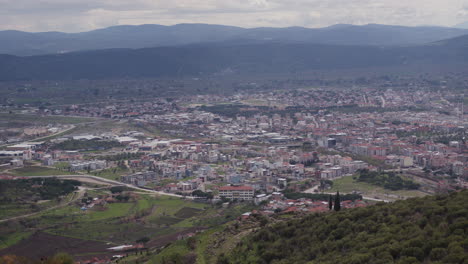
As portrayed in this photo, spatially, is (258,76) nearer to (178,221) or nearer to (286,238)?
(178,221)

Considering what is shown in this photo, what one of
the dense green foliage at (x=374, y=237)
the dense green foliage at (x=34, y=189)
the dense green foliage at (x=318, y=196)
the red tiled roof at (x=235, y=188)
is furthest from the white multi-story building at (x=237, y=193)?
the dense green foliage at (x=374, y=237)

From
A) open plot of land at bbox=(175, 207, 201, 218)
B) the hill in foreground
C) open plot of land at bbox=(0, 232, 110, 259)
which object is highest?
the hill in foreground

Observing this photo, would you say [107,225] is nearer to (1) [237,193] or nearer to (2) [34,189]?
(2) [34,189]

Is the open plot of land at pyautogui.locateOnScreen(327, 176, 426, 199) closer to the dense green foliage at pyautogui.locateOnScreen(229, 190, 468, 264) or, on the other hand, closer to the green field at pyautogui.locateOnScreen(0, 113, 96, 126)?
the dense green foliage at pyautogui.locateOnScreen(229, 190, 468, 264)

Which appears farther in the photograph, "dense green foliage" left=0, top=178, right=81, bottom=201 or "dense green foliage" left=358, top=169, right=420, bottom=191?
"dense green foliage" left=358, top=169, right=420, bottom=191

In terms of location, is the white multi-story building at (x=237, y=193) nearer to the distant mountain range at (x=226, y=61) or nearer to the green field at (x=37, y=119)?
the green field at (x=37, y=119)

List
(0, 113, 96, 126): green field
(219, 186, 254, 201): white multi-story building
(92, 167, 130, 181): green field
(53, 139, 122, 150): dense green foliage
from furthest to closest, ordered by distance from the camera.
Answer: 1. (0, 113, 96, 126): green field
2. (53, 139, 122, 150): dense green foliage
3. (92, 167, 130, 181): green field
4. (219, 186, 254, 201): white multi-story building

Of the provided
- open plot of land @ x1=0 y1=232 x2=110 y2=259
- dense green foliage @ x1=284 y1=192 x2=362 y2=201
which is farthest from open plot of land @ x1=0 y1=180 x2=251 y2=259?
dense green foliage @ x1=284 y1=192 x2=362 y2=201

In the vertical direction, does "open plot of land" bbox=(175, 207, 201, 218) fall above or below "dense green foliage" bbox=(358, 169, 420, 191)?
below
